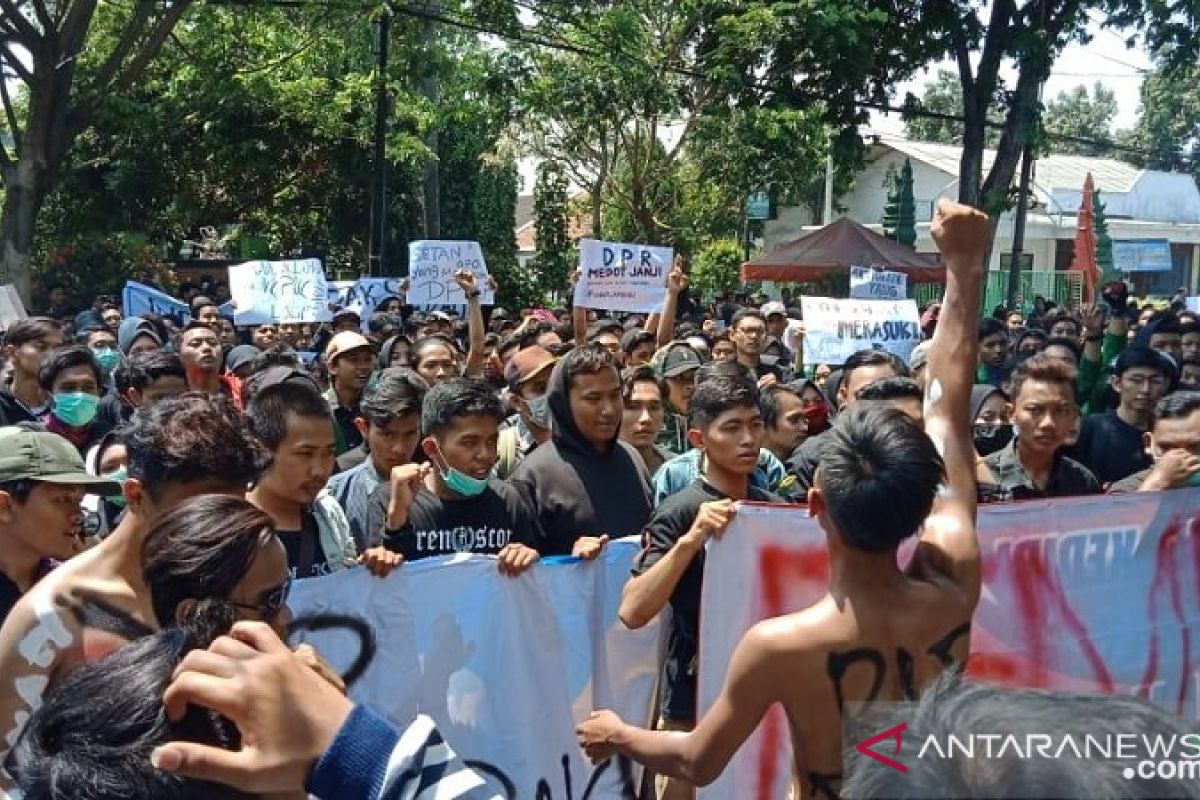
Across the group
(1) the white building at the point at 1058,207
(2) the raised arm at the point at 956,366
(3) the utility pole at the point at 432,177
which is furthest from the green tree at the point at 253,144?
(1) the white building at the point at 1058,207

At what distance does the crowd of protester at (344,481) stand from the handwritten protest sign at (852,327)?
0.59 m

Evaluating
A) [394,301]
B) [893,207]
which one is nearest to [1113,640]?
[394,301]

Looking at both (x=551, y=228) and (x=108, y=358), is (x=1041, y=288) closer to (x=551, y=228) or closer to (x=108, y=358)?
(x=551, y=228)

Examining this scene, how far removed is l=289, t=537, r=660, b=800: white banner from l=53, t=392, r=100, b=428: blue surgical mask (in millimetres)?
2278

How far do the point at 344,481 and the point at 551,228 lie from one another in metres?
20.3

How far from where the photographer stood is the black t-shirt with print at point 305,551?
12.7 ft

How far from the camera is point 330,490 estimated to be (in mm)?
4566

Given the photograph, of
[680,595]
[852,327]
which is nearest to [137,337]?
[852,327]

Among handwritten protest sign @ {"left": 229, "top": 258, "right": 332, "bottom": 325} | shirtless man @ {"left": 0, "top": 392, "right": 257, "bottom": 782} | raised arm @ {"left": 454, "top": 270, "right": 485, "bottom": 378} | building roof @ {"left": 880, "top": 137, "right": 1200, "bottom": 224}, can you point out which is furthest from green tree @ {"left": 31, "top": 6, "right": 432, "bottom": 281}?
building roof @ {"left": 880, "top": 137, "right": 1200, "bottom": 224}

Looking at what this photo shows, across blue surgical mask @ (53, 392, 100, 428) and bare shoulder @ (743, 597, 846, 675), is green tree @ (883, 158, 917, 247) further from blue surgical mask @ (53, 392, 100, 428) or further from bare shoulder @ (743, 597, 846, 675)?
bare shoulder @ (743, 597, 846, 675)

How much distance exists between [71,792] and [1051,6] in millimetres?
17323

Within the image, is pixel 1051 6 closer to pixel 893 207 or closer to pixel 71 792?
pixel 893 207

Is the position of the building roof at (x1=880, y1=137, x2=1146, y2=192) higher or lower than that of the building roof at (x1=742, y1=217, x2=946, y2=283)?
higher

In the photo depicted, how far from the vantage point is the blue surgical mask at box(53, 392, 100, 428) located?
5578mm
